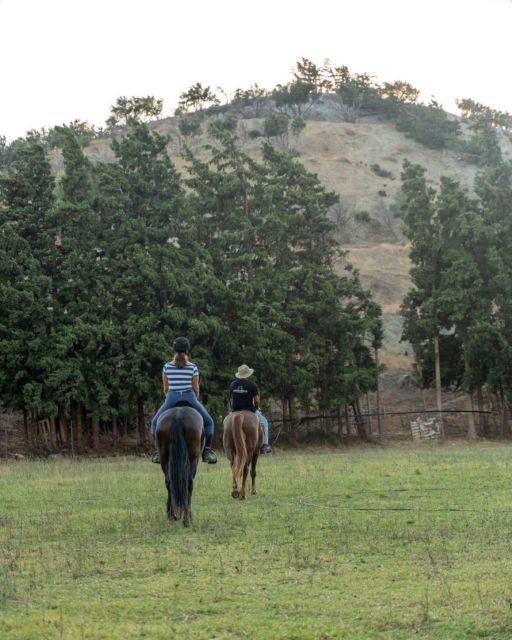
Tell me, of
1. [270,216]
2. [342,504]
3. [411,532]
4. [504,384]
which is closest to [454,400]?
[504,384]

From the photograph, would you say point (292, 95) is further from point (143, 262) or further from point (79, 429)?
point (79, 429)

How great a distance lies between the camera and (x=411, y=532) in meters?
12.8

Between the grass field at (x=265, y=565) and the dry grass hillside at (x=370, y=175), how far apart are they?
50.8 meters

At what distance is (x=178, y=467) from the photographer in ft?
48.0

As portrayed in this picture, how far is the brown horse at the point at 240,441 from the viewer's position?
18422mm

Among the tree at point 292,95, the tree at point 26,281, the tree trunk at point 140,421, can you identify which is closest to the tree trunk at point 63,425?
the tree at point 26,281

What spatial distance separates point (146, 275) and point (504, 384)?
60.0ft

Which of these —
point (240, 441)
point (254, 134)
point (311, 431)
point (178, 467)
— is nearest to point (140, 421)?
point (311, 431)

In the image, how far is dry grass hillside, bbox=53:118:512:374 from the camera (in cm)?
8188

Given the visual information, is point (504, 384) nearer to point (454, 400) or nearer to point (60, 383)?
point (454, 400)

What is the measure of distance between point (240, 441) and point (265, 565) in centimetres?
798

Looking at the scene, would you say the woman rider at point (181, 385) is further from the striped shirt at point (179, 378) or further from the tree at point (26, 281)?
the tree at point (26, 281)

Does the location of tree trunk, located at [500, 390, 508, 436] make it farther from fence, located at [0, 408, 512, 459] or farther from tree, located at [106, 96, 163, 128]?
tree, located at [106, 96, 163, 128]

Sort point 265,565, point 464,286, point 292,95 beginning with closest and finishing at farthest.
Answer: point 265,565
point 464,286
point 292,95
